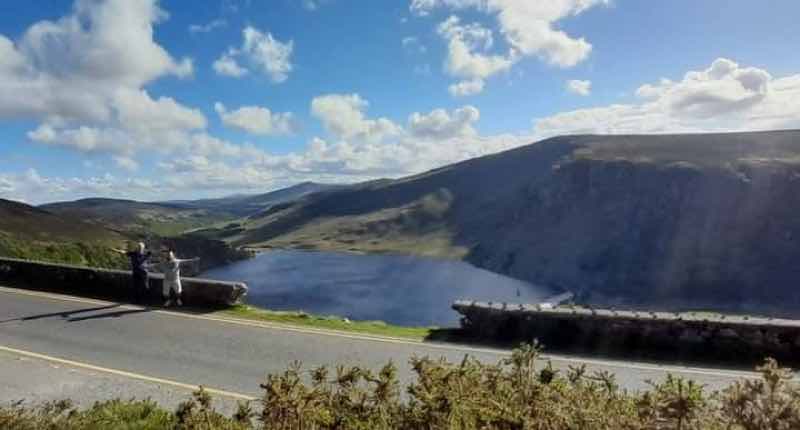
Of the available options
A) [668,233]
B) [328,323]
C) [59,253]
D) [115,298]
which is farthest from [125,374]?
[668,233]

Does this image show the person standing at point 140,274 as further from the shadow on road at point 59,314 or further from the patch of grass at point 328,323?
the patch of grass at point 328,323

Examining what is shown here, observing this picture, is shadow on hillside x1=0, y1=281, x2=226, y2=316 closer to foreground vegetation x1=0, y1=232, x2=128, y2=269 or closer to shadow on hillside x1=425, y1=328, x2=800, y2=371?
shadow on hillside x1=425, y1=328, x2=800, y2=371

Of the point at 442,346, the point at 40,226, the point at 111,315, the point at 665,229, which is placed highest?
the point at 40,226

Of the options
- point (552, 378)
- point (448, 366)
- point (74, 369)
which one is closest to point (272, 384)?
point (448, 366)

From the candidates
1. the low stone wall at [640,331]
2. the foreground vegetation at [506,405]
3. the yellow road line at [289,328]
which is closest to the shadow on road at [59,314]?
the yellow road line at [289,328]

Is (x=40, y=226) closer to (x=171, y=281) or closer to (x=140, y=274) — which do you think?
(x=140, y=274)

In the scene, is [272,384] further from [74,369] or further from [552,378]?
[74,369]
